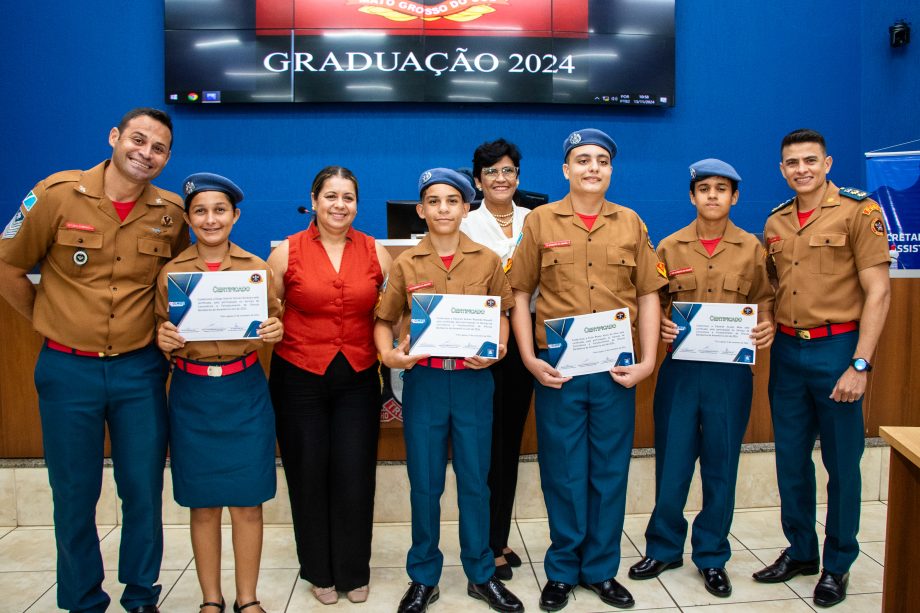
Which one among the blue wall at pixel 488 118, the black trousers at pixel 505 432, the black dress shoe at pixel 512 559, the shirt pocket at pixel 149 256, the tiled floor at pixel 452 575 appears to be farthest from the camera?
the blue wall at pixel 488 118

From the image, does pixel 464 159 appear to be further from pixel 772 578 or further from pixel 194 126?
pixel 772 578

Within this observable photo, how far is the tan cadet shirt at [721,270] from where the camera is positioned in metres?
2.45

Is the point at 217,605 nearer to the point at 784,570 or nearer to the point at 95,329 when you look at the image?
the point at 95,329

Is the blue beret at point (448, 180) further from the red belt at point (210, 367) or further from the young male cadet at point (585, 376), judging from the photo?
the red belt at point (210, 367)

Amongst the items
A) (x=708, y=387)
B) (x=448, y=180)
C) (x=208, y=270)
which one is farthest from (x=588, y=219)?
(x=208, y=270)

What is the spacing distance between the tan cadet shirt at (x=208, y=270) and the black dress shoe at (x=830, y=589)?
2.23 metres

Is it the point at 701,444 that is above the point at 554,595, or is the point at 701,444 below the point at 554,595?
above

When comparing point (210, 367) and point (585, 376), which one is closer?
point (210, 367)

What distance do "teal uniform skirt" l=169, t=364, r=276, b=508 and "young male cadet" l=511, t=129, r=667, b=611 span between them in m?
0.99

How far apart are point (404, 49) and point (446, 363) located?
372 centimetres

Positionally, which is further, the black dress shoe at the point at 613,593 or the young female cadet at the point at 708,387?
the young female cadet at the point at 708,387

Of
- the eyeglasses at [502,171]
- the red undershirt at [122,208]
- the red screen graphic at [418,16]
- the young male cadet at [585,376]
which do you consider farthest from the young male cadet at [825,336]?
the red screen graphic at [418,16]

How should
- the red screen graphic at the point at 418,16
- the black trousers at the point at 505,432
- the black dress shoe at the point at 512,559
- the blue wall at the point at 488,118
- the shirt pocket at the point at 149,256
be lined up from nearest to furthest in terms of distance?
the shirt pocket at the point at 149,256 → the black trousers at the point at 505,432 → the black dress shoe at the point at 512,559 → the red screen graphic at the point at 418,16 → the blue wall at the point at 488,118

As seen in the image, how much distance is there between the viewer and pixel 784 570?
2.56m
